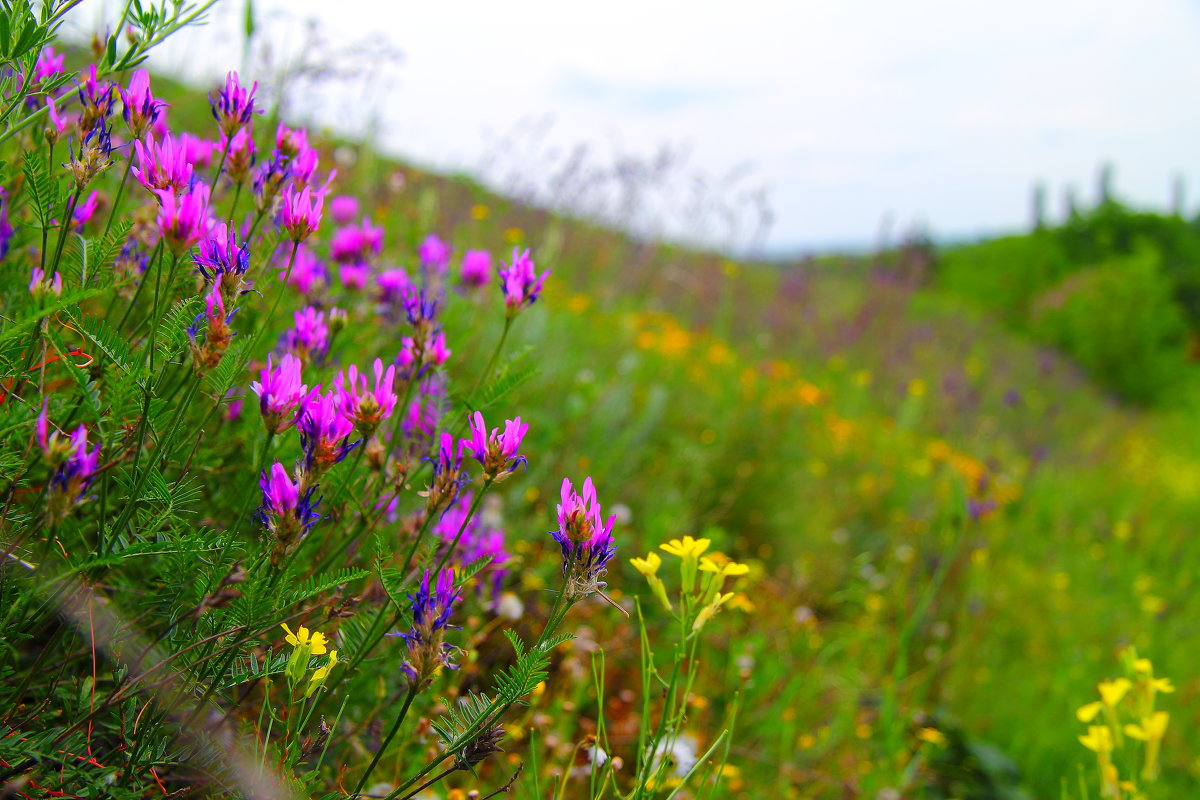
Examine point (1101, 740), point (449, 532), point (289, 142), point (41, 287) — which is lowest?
point (1101, 740)

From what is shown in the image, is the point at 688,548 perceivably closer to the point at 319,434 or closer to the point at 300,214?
the point at 319,434

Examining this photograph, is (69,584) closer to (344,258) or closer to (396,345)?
(396,345)

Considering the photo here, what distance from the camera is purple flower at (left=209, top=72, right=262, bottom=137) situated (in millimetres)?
1024

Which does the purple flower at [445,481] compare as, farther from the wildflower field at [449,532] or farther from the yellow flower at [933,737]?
the yellow flower at [933,737]

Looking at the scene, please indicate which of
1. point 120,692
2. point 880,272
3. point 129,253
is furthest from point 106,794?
point 880,272

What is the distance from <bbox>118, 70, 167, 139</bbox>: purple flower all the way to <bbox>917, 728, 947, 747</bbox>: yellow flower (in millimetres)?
2095

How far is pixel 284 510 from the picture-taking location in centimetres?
80

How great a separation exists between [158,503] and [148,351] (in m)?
0.19

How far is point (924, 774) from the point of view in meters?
2.12

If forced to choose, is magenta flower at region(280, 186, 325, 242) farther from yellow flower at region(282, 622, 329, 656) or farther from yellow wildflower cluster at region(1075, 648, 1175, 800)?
yellow wildflower cluster at region(1075, 648, 1175, 800)

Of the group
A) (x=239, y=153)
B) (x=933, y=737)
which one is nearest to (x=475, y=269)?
(x=239, y=153)

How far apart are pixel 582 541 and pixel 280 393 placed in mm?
376

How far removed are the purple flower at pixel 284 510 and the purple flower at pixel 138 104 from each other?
47 centimetres

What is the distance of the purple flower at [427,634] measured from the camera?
0.82 meters
